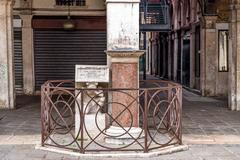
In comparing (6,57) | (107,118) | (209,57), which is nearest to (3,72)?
(6,57)

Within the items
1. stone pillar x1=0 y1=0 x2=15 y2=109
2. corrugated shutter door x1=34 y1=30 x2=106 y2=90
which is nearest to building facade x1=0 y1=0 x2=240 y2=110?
corrugated shutter door x1=34 y1=30 x2=106 y2=90

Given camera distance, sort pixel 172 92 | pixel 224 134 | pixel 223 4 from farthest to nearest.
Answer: pixel 223 4
pixel 224 134
pixel 172 92

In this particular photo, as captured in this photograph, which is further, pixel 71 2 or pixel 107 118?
pixel 71 2

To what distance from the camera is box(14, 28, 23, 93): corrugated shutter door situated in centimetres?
1853

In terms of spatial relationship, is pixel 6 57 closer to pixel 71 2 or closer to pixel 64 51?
pixel 64 51

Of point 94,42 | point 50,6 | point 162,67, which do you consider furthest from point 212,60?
point 162,67

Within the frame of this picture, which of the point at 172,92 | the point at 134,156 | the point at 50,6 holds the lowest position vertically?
the point at 134,156

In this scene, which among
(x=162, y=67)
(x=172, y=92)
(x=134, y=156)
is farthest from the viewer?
(x=162, y=67)

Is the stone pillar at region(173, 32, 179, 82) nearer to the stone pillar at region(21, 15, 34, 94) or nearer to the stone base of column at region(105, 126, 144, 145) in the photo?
the stone pillar at region(21, 15, 34, 94)

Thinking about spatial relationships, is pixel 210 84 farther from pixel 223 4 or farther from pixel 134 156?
pixel 134 156

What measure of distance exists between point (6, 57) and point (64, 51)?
15.6ft

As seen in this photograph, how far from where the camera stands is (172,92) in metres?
8.66

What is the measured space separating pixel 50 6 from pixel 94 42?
2.05 meters

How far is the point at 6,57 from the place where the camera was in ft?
47.6
